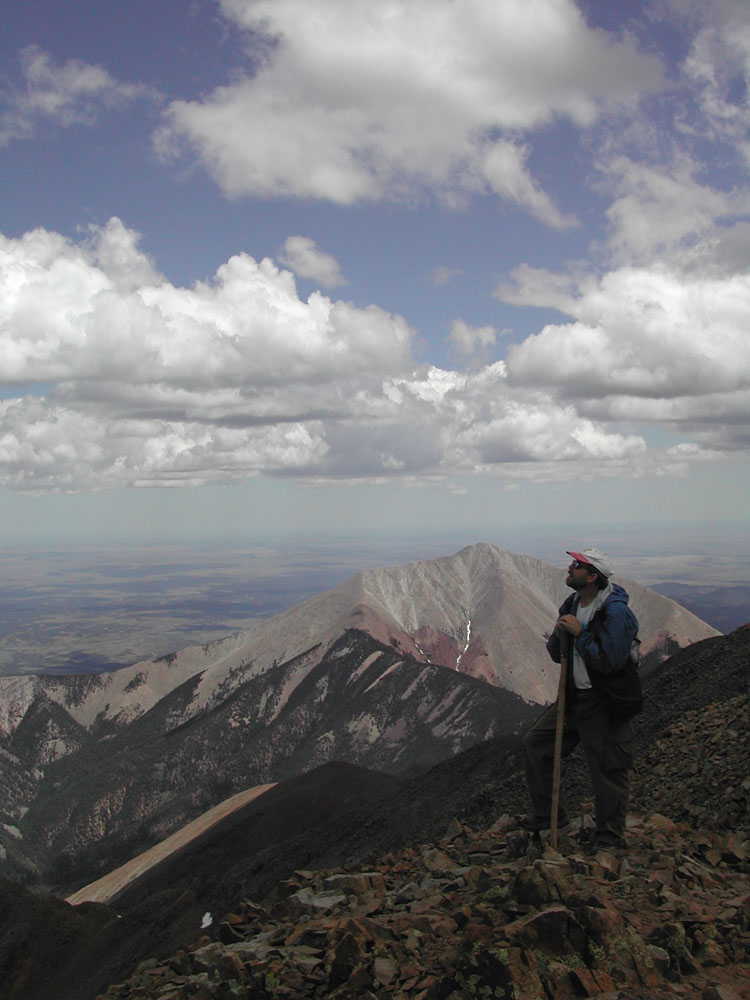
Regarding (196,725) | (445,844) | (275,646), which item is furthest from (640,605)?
(445,844)

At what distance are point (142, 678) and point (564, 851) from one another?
578 feet

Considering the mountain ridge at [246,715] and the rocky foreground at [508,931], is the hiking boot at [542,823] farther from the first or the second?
the mountain ridge at [246,715]

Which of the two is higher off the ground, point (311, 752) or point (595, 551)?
point (595, 551)

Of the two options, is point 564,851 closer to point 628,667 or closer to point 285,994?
point 628,667

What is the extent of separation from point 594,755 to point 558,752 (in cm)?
56

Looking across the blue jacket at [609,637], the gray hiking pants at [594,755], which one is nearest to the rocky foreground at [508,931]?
the gray hiking pants at [594,755]

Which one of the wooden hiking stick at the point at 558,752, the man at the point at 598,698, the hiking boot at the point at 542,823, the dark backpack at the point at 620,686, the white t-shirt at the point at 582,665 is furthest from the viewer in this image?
the hiking boot at the point at 542,823

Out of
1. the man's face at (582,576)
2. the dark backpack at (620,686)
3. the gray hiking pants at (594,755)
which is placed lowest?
the gray hiking pants at (594,755)

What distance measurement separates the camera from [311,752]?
4641 inches

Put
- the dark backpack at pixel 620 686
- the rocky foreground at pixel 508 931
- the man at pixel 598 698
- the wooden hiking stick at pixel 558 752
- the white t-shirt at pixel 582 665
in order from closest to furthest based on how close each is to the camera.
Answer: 1. the rocky foreground at pixel 508 931
2. the wooden hiking stick at pixel 558 752
3. the man at pixel 598 698
4. the dark backpack at pixel 620 686
5. the white t-shirt at pixel 582 665

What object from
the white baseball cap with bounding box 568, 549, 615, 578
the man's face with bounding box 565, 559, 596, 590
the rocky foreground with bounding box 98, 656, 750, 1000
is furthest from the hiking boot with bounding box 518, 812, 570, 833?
the white baseball cap with bounding box 568, 549, 615, 578

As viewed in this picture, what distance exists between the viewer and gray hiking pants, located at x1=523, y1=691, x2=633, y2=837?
8.45 meters

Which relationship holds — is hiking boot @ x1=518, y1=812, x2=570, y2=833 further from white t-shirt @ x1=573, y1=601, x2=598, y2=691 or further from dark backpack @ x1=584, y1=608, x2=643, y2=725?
white t-shirt @ x1=573, y1=601, x2=598, y2=691

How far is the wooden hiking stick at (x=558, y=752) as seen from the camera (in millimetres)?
8305
